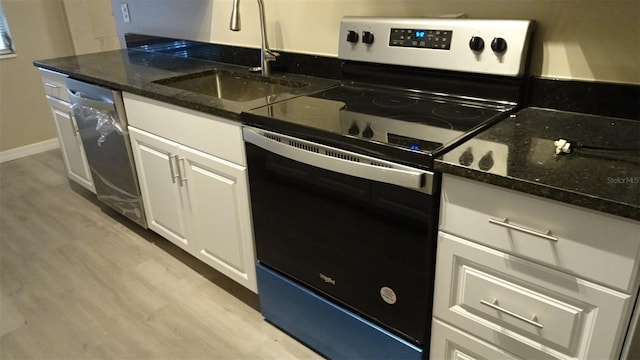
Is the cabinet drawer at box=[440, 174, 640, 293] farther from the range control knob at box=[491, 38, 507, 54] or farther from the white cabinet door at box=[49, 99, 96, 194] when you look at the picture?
the white cabinet door at box=[49, 99, 96, 194]

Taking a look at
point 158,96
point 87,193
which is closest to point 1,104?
point 87,193

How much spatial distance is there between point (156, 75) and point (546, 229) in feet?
6.09

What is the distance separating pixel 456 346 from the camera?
4.18 ft

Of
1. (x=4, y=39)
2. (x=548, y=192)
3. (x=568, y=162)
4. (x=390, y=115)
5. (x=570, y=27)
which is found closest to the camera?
(x=548, y=192)

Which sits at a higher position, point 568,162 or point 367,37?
point 367,37

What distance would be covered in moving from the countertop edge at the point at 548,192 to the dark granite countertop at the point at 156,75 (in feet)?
2.60

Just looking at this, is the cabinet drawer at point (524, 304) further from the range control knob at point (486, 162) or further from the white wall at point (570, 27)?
the white wall at point (570, 27)

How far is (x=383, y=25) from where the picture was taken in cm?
162

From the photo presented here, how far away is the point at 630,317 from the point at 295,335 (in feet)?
3.78

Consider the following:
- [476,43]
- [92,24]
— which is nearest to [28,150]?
[92,24]

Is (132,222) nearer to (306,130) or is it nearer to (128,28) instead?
(128,28)

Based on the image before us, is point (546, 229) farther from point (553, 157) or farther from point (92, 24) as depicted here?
point (92, 24)

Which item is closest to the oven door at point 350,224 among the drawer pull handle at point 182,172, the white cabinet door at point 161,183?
the drawer pull handle at point 182,172

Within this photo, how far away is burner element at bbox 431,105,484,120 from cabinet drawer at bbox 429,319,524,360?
600 millimetres
